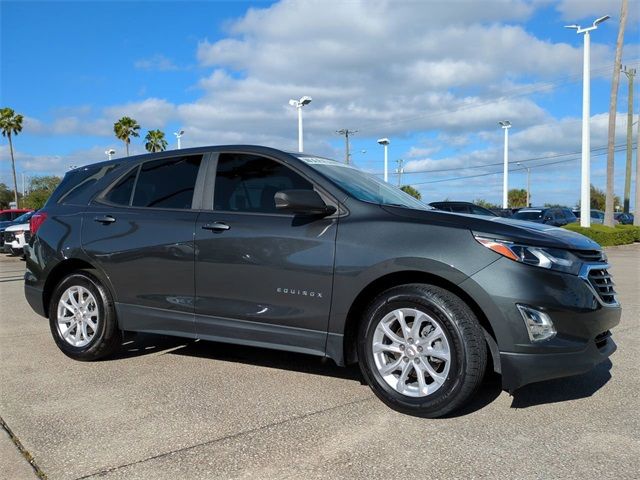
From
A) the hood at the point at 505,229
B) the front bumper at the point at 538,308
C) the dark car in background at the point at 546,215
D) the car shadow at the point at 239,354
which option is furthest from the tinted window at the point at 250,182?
the dark car in background at the point at 546,215

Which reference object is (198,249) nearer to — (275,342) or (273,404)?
(275,342)

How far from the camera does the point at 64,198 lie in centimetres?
543

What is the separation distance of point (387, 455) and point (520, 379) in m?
0.97

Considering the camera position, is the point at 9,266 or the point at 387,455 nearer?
the point at 387,455

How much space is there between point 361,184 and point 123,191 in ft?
7.05

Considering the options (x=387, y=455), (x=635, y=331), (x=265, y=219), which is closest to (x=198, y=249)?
(x=265, y=219)

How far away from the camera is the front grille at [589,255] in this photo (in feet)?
12.0

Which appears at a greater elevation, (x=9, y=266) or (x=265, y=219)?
(x=265, y=219)

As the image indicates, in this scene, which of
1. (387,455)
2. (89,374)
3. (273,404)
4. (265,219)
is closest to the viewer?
(387,455)

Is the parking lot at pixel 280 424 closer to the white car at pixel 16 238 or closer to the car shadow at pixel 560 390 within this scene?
the car shadow at pixel 560 390

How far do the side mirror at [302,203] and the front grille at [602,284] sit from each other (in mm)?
1747

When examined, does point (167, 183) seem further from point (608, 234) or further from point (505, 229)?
point (608, 234)

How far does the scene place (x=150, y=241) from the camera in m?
4.69

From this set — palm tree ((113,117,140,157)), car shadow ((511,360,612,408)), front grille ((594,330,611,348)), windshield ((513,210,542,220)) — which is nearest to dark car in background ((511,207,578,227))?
windshield ((513,210,542,220))
